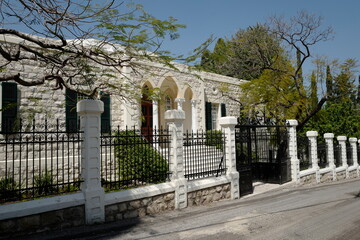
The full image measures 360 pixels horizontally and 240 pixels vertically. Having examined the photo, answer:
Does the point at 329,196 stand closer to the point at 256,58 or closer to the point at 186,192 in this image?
the point at 186,192

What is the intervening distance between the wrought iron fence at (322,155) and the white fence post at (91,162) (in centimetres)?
1113

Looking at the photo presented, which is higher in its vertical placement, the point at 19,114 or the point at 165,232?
the point at 19,114

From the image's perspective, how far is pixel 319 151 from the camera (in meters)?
14.2

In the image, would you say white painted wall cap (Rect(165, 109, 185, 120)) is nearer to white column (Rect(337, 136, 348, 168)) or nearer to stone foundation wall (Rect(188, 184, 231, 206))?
stone foundation wall (Rect(188, 184, 231, 206))

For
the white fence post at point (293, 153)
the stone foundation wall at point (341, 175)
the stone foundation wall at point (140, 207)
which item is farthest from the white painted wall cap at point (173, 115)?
the stone foundation wall at point (341, 175)

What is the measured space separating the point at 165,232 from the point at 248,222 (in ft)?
5.96

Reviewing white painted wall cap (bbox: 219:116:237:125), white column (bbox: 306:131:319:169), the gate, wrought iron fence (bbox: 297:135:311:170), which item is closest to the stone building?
white painted wall cap (bbox: 219:116:237:125)

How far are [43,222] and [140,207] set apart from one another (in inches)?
76.5

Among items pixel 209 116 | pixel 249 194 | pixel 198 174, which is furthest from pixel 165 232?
pixel 209 116

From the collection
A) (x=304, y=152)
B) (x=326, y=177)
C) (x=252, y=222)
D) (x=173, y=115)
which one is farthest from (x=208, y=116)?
(x=252, y=222)

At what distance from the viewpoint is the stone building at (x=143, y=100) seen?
8.77 metres

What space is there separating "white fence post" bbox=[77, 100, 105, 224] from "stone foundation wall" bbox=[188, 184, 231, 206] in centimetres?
248

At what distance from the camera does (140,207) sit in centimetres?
625

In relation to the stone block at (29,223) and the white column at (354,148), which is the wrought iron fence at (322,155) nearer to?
the white column at (354,148)
